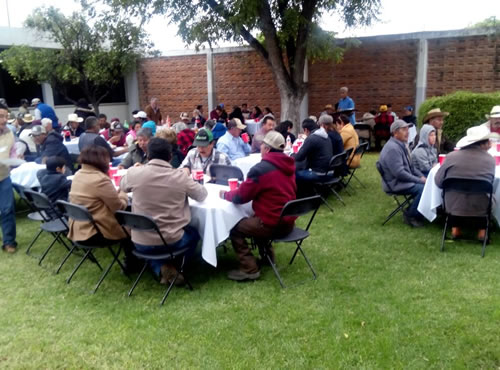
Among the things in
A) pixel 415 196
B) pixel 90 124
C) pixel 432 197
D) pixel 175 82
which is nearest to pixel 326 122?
Answer: pixel 415 196

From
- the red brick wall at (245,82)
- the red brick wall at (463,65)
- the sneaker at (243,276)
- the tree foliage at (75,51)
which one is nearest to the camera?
the sneaker at (243,276)

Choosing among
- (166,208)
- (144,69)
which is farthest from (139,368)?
(144,69)

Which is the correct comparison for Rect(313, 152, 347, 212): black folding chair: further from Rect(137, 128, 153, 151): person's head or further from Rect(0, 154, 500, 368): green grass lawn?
Rect(137, 128, 153, 151): person's head

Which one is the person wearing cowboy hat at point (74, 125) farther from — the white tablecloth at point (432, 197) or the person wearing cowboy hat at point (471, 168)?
the person wearing cowboy hat at point (471, 168)

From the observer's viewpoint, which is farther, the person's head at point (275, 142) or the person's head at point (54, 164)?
the person's head at point (54, 164)

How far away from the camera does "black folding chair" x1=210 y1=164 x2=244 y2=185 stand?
5082 millimetres

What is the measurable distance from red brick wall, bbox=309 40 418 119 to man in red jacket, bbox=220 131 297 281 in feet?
32.4

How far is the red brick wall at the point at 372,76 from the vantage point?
12.6m

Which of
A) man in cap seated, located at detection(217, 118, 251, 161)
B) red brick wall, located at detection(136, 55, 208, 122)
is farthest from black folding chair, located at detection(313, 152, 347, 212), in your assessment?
red brick wall, located at detection(136, 55, 208, 122)

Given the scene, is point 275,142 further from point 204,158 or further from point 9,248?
point 9,248

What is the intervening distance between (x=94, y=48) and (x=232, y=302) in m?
12.8

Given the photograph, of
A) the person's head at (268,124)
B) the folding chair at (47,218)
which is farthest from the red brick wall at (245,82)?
the folding chair at (47,218)

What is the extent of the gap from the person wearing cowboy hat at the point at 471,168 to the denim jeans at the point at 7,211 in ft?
15.6

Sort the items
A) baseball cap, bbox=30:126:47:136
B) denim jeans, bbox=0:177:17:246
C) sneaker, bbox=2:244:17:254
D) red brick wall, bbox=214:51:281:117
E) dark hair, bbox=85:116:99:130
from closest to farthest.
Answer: denim jeans, bbox=0:177:17:246, sneaker, bbox=2:244:17:254, baseball cap, bbox=30:126:47:136, dark hair, bbox=85:116:99:130, red brick wall, bbox=214:51:281:117
